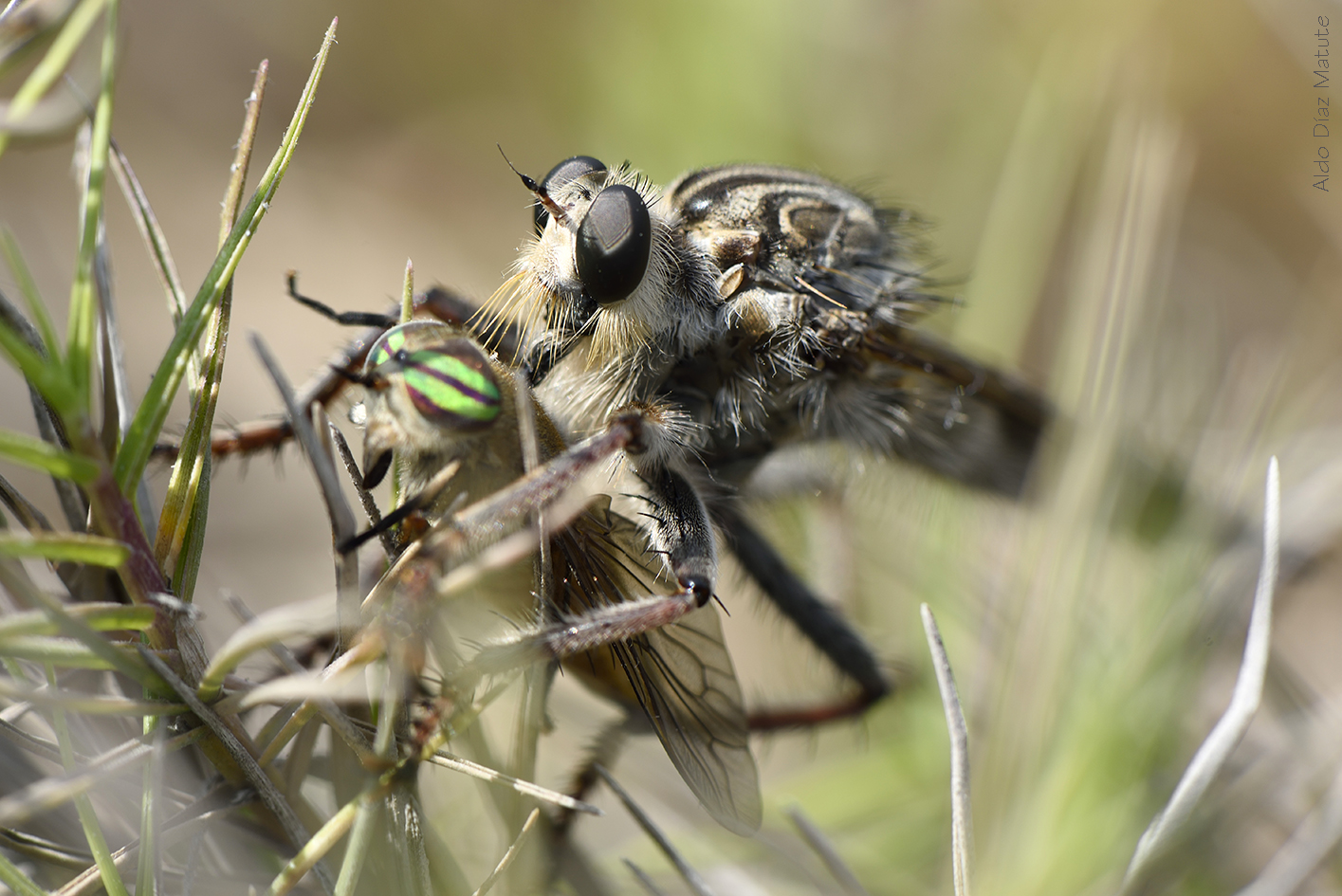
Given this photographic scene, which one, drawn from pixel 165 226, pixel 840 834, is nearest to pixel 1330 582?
pixel 840 834

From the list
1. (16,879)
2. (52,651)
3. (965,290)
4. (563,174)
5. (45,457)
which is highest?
(965,290)

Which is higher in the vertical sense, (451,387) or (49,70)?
(49,70)

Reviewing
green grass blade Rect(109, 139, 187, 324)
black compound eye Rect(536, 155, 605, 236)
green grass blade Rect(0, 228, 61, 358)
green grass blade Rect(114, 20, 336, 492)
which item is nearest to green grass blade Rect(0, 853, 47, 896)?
green grass blade Rect(114, 20, 336, 492)

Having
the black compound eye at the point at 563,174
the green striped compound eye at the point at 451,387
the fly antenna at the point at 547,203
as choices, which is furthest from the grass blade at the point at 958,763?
the black compound eye at the point at 563,174

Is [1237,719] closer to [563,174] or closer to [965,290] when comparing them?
[563,174]

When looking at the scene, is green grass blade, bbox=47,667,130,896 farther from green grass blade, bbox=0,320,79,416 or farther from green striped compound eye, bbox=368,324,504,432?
green striped compound eye, bbox=368,324,504,432

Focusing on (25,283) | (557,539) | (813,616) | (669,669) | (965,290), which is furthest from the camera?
(965,290)

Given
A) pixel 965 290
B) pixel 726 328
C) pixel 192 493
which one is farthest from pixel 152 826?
pixel 965 290
